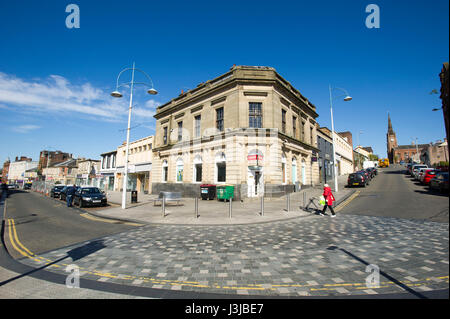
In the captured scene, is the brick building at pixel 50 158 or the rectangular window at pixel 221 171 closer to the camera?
the rectangular window at pixel 221 171

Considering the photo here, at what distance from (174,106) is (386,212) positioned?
23.6 metres

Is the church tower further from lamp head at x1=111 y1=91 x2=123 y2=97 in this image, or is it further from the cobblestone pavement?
lamp head at x1=111 y1=91 x2=123 y2=97

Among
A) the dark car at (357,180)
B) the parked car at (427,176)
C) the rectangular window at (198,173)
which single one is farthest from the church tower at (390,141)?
the rectangular window at (198,173)

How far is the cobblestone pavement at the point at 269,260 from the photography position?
353 cm

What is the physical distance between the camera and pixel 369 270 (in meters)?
4.11

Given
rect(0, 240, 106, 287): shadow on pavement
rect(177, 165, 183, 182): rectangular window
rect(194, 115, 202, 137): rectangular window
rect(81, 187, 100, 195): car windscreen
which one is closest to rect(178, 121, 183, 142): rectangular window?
rect(194, 115, 202, 137): rectangular window

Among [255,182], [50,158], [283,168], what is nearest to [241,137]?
[255,182]

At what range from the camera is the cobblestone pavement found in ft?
11.6

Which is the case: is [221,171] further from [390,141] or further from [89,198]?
[390,141]

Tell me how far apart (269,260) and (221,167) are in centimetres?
1514

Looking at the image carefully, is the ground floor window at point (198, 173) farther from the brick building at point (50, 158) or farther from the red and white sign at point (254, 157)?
the brick building at point (50, 158)

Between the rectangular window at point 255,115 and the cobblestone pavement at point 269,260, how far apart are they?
1280 cm
